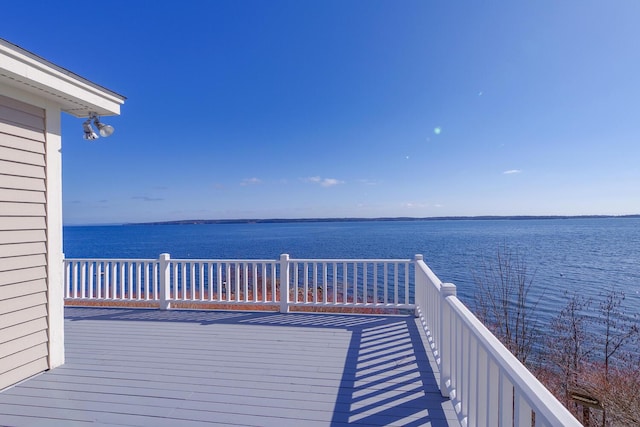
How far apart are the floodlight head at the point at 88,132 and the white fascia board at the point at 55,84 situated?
0.31 feet

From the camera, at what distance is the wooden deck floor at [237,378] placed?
2125 millimetres

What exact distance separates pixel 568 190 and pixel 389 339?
85.5ft

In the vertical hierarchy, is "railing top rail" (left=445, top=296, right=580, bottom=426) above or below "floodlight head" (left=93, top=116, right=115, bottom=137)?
below

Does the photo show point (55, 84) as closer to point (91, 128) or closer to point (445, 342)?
point (91, 128)

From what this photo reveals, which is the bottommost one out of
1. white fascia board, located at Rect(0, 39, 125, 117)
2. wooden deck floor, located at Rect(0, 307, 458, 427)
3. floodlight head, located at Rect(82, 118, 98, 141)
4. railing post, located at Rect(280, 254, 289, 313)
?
wooden deck floor, located at Rect(0, 307, 458, 427)

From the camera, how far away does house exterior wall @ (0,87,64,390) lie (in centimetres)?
250

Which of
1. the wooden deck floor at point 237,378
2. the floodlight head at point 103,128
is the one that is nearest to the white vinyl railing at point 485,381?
the wooden deck floor at point 237,378

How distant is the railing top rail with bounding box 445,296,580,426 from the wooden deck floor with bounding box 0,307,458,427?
3.38 ft

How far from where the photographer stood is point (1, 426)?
6.68 feet

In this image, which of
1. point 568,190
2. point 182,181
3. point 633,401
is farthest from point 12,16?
point 568,190

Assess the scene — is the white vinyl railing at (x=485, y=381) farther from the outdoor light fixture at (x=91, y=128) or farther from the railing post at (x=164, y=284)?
the railing post at (x=164, y=284)

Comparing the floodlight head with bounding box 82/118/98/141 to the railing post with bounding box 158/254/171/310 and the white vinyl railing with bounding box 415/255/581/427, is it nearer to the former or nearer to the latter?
the railing post with bounding box 158/254/171/310

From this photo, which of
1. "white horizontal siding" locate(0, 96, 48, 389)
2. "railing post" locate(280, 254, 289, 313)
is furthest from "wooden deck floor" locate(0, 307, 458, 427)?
"railing post" locate(280, 254, 289, 313)

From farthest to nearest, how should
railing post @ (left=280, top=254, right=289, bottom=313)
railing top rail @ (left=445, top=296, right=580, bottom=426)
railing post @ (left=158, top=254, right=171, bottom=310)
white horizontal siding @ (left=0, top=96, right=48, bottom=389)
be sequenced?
railing post @ (left=158, top=254, right=171, bottom=310)
railing post @ (left=280, top=254, right=289, bottom=313)
white horizontal siding @ (left=0, top=96, right=48, bottom=389)
railing top rail @ (left=445, top=296, right=580, bottom=426)
